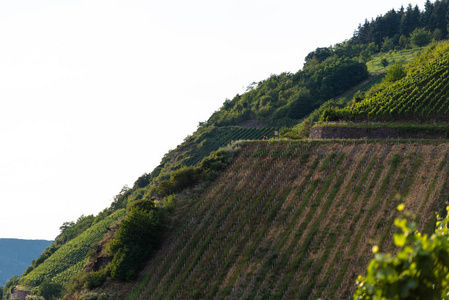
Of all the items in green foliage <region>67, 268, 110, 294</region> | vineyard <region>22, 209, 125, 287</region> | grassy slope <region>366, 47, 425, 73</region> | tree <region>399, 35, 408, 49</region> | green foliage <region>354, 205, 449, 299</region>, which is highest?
green foliage <region>354, 205, 449, 299</region>

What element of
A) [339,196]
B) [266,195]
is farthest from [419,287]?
[266,195]

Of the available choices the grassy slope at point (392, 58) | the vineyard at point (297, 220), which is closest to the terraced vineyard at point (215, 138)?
the grassy slope at point (392, 58)

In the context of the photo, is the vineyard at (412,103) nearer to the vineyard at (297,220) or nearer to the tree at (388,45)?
the vineyard at (297,220)

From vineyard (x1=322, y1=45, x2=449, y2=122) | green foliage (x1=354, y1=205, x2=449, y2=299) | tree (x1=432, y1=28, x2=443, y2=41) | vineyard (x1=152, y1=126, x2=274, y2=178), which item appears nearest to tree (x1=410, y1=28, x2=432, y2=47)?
tree (x1=432, y1=28, x2=443, y2=41)

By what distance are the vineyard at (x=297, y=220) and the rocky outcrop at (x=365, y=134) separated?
154 inches

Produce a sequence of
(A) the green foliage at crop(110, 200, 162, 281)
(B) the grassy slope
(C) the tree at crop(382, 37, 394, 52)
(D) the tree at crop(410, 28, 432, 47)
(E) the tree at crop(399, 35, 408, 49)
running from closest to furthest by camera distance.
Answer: (A) the green foliage at crop(110, 200, 162, 281) → (B) the grassy slope → (D) the tree at crop(410, 28, 432, 47) → (E) the tree at crop(399, 35, 408, 49) → (C) the tree at crop(382, 37, 394, 52)

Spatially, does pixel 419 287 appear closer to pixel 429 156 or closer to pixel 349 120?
pixel 429 156

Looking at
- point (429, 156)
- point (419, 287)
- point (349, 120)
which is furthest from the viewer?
point (349, 120)

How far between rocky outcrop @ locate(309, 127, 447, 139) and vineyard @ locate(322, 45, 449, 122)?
14.2ft

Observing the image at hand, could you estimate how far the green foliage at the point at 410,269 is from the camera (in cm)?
758

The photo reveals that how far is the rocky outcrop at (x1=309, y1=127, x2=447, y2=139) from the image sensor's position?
48.3 metres

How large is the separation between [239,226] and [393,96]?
27236 mm

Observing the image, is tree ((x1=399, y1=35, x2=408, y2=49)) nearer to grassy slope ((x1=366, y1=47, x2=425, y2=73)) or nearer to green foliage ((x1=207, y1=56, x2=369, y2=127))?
grassy slope ((x1=366, y1=47, x2=425, y2=73))

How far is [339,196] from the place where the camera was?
42.4 m
